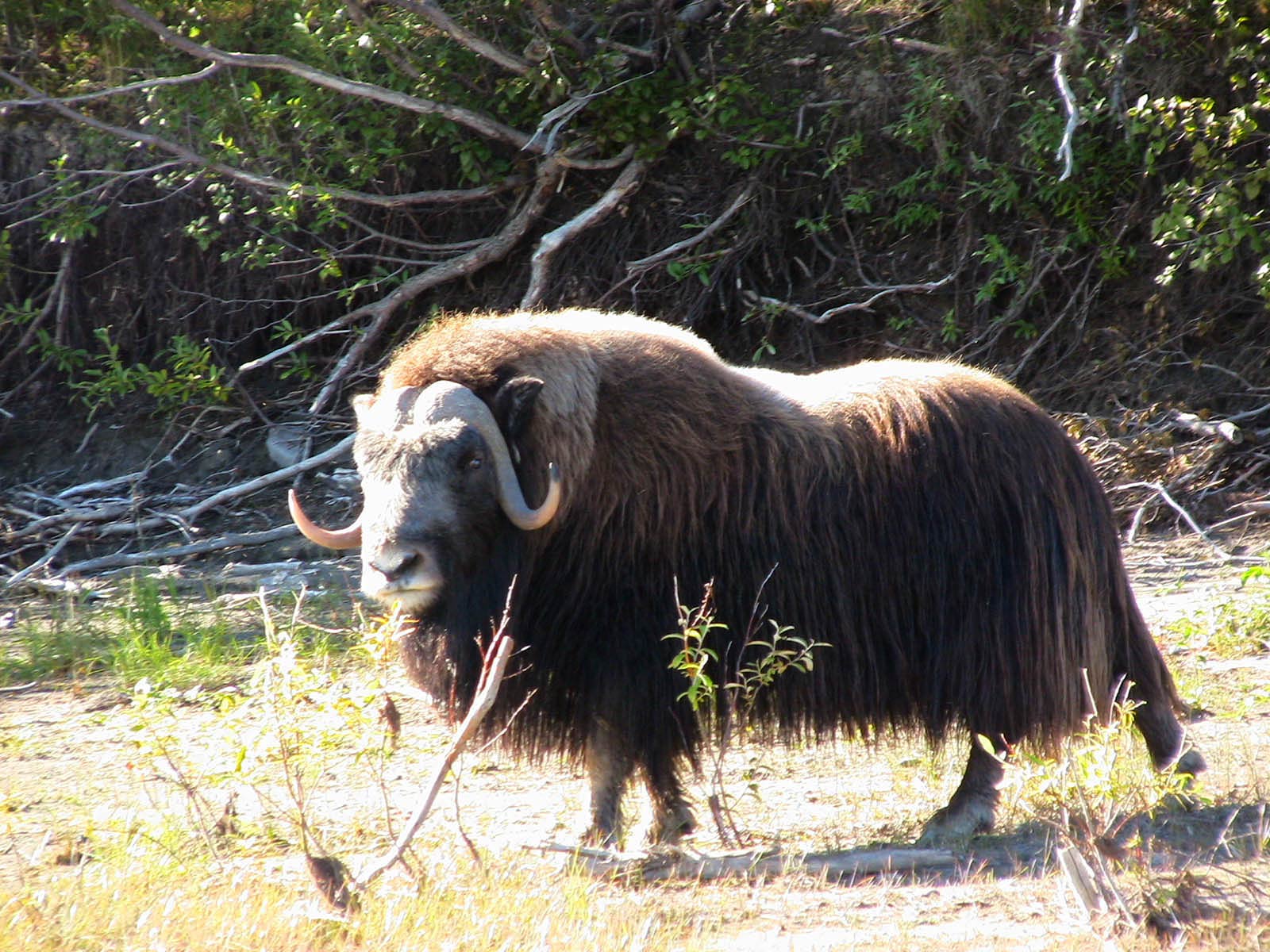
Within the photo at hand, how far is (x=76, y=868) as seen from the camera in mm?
3262

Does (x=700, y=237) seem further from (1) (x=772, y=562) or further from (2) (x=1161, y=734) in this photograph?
(2) (x=1161, y=734)

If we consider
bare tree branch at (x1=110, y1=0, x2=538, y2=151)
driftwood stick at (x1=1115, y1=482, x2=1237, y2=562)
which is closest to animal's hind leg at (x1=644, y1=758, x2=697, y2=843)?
driftwood stick at (x1=1115, y1=482, x2=1237, y2=562)

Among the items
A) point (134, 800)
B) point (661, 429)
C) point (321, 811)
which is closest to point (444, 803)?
point (321, 811)

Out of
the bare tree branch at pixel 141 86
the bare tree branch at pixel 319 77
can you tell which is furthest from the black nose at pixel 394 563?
the bare tree branch at pixel 141 86

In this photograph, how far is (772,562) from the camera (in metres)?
3.53

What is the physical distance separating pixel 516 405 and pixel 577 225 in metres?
4.09

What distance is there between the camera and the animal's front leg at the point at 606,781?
3449 mm

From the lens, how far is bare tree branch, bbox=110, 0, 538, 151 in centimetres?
704

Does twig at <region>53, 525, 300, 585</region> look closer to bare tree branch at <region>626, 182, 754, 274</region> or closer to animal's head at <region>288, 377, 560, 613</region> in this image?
bare tree branch at <region>626, 182, 754, 274</region>

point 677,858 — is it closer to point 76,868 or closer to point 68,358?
point 76,868

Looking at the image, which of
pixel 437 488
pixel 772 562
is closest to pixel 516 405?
pixel 437 488

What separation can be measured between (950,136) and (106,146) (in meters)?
4.78

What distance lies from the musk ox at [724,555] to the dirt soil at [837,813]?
240mm

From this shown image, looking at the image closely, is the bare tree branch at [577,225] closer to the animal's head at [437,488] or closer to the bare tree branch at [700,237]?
the bare tree branch at [700,237]
